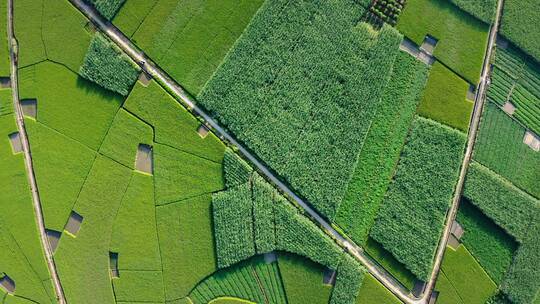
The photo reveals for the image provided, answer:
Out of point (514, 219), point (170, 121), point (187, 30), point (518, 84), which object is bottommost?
point (170, 121)

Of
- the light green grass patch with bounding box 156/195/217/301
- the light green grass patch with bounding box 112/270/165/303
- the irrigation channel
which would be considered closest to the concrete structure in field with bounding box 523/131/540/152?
the irrigation channel

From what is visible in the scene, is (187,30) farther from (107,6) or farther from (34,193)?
(34,193)

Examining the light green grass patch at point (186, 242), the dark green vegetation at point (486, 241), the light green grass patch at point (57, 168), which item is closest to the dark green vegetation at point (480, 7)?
the dark green vegetation at point (486, 241)

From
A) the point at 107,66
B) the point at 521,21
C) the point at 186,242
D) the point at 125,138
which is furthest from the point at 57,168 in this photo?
the point at 521,21

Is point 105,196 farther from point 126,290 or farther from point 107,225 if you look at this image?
point 126,290

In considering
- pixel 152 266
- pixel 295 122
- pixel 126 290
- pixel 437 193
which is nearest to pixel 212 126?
pixel 295 122
